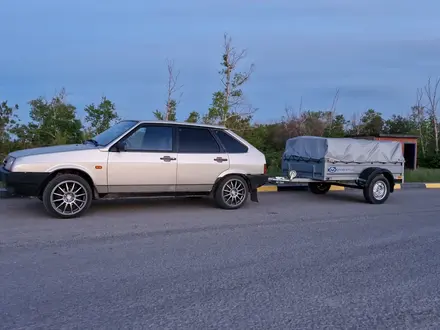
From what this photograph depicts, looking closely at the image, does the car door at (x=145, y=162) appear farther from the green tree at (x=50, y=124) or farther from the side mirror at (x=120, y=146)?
the green tree at (x=50, y=124)

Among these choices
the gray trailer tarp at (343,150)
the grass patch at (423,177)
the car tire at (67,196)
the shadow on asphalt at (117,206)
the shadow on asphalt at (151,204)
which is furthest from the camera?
the grass patch at (423,177)

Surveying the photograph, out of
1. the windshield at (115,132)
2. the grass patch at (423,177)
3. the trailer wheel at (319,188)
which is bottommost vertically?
the trailer wheel at (319,188)

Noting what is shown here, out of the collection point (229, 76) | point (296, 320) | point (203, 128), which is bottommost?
point (296, 320)

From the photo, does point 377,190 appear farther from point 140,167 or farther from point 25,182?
point 25,182

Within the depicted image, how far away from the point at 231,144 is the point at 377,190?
3.95 meters

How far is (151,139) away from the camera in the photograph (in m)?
8.44

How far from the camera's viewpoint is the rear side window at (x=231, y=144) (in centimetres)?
916

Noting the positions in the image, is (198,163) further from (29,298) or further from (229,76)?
(229,76)

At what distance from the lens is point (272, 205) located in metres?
10.1

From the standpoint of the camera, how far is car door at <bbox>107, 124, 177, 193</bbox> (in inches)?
316

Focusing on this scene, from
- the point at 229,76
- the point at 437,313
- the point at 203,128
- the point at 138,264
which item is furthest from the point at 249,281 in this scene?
the point at 229,76

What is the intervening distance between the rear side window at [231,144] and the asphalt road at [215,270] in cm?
128

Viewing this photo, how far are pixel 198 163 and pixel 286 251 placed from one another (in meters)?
3.22

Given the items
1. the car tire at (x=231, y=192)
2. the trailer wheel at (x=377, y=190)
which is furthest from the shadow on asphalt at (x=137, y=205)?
the trailer wheel at (x=377, y=190)
